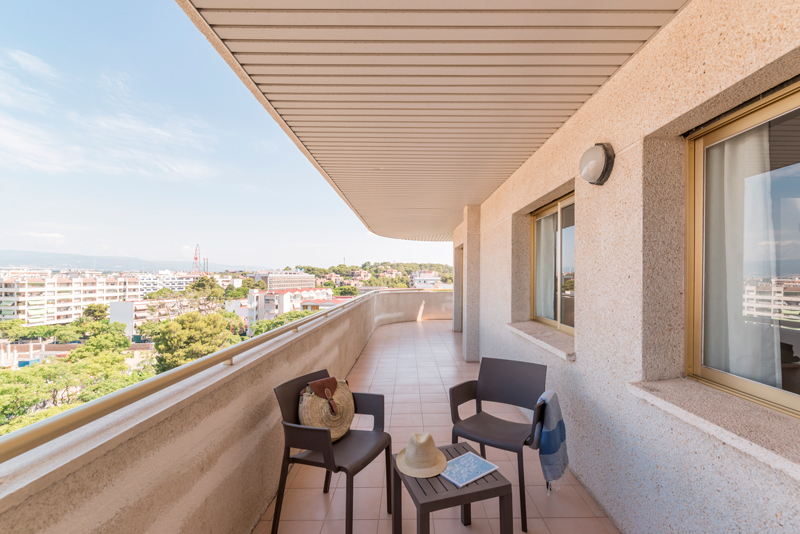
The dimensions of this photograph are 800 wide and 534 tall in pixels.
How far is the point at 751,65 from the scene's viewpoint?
50.8 inches

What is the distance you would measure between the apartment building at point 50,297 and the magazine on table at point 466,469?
7782mm

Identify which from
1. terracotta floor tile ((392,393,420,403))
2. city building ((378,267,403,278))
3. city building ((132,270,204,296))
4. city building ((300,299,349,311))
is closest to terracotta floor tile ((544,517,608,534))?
terracotta floor tile ((392,393,420,403))

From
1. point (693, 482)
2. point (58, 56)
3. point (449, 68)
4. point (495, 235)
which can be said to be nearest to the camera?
point (693, 482)

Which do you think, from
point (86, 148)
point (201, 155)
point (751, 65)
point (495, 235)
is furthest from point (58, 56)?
point (751, 65)

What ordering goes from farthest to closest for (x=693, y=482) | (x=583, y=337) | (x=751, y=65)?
(x=583, y=337) < (x=693, y=482) < (x=751, y=65)

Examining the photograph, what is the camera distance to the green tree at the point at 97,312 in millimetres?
10625

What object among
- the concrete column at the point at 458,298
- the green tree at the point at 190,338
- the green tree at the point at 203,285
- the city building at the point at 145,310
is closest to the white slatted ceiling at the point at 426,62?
the concrete column at the point at 458,298

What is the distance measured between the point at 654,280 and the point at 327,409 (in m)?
1.96

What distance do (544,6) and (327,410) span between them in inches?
92.8

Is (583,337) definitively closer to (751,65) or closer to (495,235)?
(751,65)

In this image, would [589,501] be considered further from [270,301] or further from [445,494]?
[270,301]

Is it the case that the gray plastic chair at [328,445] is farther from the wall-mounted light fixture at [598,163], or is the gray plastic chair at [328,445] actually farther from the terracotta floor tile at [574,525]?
the wall-mounted light fixture at [598,163]

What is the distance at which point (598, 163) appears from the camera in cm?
216

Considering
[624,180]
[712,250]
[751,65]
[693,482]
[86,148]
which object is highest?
[86,148]
